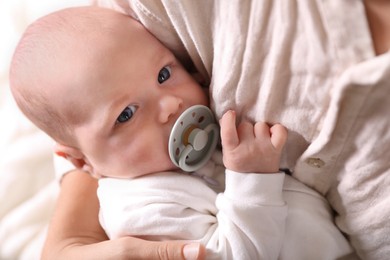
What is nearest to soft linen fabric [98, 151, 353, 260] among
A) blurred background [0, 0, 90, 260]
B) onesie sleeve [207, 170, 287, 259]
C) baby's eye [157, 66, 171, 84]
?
onesie sleeve [207, 170, 287, 259]

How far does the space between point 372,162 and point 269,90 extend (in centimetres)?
16

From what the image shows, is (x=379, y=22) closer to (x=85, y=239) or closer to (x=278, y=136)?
(x=278, y=136)

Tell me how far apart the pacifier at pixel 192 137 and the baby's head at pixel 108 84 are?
18mm

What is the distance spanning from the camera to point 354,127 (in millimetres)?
641

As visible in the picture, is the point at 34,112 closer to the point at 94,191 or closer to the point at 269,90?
the point at 94,191

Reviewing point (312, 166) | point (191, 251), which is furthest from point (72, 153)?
point (312, 166)

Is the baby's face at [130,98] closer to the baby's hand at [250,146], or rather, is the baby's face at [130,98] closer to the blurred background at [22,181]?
the baby's hand at [250,146]

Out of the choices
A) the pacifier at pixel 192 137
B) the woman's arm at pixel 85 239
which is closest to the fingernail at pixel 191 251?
the woman's arm at pixel 85 239

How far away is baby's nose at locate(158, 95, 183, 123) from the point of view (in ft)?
2.46

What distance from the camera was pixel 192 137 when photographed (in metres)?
0.77

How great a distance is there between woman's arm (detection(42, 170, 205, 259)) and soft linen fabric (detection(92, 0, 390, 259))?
0.21 m

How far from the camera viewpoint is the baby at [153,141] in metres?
0.73

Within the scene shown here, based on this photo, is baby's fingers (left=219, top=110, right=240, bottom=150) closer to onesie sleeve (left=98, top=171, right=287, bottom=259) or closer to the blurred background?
onesie sleeve (left=98, top=171, right=287, bottom=259)

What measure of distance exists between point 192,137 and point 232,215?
5.1 inches
